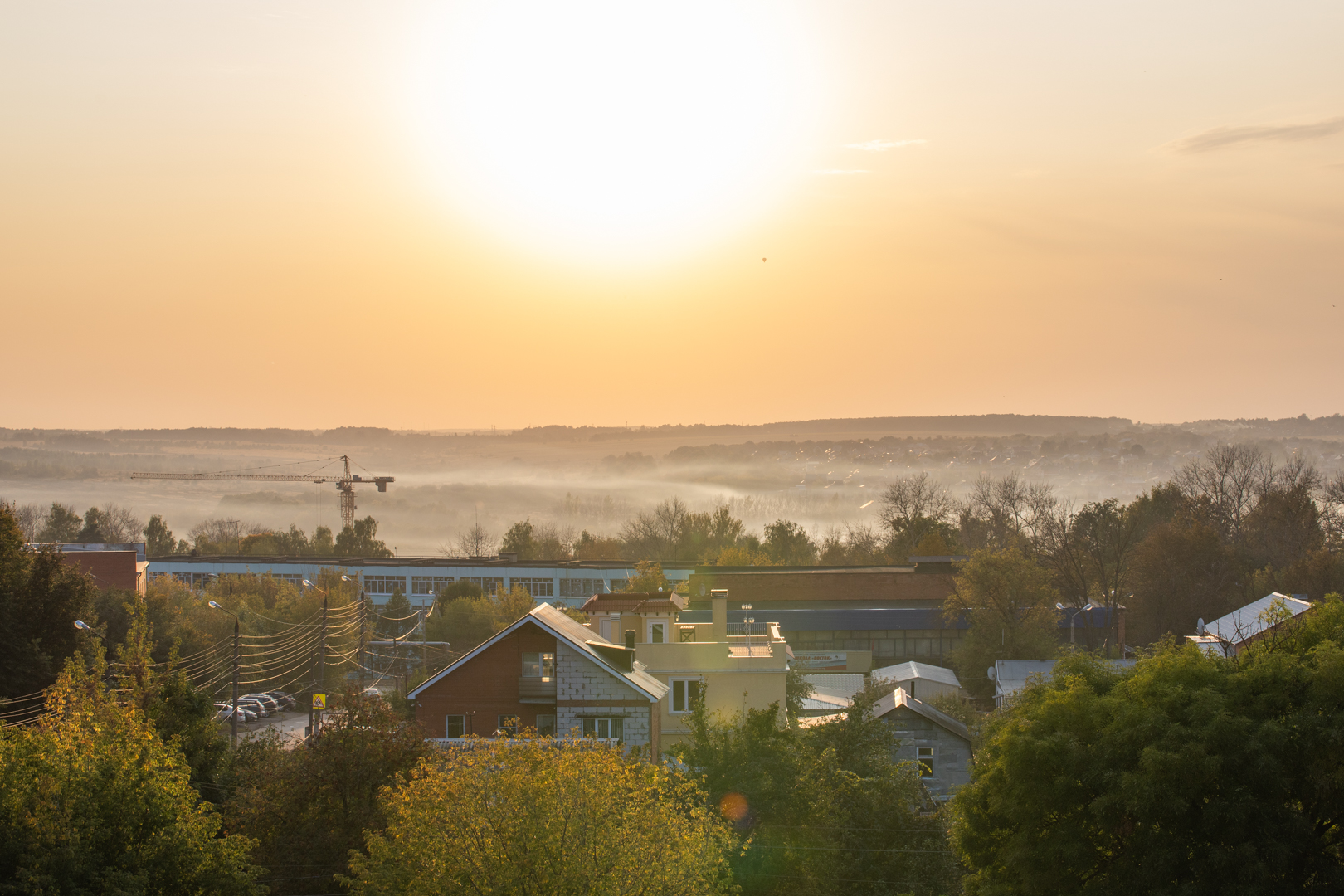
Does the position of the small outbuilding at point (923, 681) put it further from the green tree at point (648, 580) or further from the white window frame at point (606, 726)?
the white window frame at point (606, 726)

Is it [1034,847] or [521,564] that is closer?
[1034,847]

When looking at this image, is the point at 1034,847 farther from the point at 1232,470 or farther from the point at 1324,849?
the point at 1232,470

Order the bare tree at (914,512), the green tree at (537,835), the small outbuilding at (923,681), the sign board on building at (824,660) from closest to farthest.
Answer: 1. the green tree at (537,835)
2. the small outbuilding at (923,681)
3. the sign board on building at (824,660)
4. the bare tree at (914,512)

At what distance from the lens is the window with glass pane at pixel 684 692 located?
128 feet

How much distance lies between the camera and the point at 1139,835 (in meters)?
19.7

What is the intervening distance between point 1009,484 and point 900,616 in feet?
162

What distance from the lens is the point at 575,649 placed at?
3456 cm

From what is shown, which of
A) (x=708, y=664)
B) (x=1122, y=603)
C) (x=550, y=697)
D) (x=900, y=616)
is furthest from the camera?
(x=1122, y=603)

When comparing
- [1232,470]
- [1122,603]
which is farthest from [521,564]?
[1232,470]

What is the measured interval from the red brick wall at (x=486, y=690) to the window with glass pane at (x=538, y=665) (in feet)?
0.48

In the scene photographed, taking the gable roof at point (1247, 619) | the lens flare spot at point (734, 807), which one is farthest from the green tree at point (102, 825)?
the gable roof at point (1247, 619)

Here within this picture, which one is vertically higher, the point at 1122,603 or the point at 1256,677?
the point at 1256,677

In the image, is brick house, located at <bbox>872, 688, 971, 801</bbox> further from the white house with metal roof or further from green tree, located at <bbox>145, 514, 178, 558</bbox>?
green tree, located at <bbox>145, 514, 178, 558</bbox>

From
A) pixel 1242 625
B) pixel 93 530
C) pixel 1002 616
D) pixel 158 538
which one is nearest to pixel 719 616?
pixel 1242 625
